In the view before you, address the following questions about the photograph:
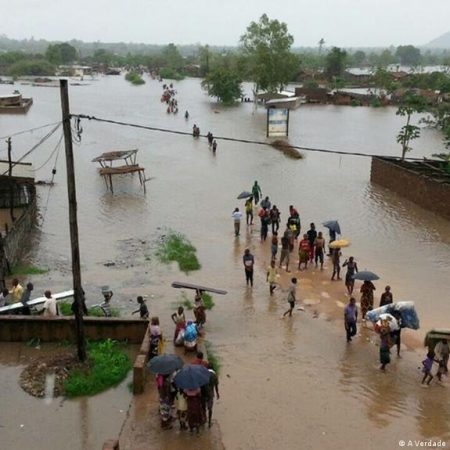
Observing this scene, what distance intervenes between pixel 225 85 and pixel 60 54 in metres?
107

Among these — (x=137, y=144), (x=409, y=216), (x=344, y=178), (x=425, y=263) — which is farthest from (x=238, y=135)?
(x=425, y=263)

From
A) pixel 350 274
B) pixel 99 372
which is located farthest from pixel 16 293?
pixel 350 274

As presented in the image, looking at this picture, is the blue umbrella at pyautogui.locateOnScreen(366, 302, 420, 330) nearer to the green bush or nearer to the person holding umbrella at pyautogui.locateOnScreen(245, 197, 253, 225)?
the person holding umbrella at pyautogui.locateOnScreen(245, 197, 253, 225)

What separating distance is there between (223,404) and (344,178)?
2234 cm

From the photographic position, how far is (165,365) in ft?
31.0

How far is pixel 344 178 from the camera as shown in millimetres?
30969

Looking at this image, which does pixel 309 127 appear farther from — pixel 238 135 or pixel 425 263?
pixel 425 263

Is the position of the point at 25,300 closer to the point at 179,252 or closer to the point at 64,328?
the point at 64,328

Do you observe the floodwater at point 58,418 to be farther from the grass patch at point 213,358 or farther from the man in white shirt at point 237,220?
the man in white shirt at point 237,220

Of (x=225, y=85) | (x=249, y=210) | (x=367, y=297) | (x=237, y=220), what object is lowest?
(x=367, y=297)

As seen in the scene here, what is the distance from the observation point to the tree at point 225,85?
221 feet

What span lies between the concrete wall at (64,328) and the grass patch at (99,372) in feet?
1.42

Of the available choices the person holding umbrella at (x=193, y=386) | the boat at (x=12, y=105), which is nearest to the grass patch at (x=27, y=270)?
the person holding umbrella at (x=193, y=386)

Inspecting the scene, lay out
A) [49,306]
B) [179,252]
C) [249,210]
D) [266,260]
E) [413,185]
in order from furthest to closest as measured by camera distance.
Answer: [413,185], [249,210], [179,252], [266,260], [49,306]
